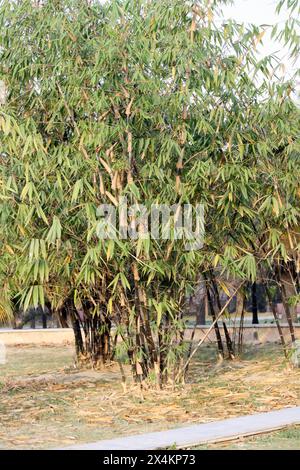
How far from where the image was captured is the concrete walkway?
18.6 feet

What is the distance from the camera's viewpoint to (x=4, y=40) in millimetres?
8516

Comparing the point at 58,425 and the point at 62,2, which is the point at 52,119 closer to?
the point at 62,2

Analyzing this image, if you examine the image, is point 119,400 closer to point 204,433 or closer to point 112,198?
point 112,198

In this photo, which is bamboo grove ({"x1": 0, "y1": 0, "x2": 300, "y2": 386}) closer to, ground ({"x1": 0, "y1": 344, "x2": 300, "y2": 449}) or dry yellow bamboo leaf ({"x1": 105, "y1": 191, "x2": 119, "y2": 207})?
dry yellow bamboo leaf ({"x1": 105, "y1": 191, "x2": 119, "y2": 207})

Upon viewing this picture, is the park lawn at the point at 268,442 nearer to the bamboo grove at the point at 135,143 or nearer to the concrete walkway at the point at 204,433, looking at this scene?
the concrete walkway at the point at 204,433

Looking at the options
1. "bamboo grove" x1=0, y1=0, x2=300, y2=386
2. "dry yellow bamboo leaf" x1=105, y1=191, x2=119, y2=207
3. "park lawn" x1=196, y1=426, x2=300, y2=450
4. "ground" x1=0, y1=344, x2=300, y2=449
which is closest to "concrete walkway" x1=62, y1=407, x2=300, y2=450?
"park lawn" x1=196, y1=426, x2=300, y2=450

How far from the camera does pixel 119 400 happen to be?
8281mm

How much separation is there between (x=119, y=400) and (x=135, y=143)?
2.20m

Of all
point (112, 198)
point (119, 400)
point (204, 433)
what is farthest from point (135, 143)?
point (204, 433)

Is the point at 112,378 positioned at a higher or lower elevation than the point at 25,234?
lower

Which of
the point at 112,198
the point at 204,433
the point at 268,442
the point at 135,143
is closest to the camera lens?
the point at 268,442
